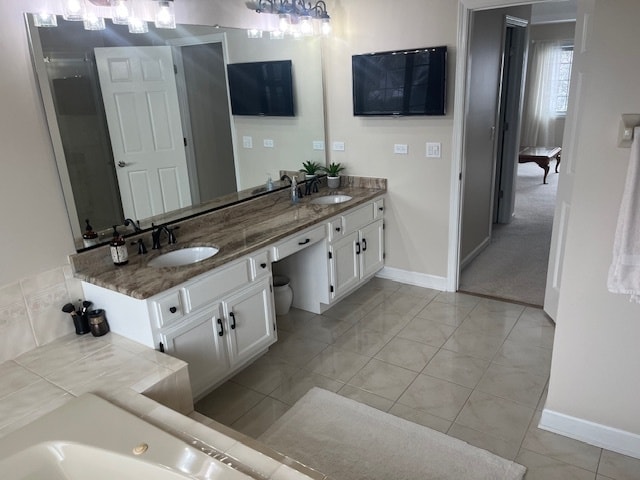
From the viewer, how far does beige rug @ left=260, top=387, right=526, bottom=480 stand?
2062 millimetres

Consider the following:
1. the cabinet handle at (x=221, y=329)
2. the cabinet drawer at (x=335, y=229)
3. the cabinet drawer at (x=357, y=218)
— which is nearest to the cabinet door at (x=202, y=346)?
the cabinet handle at (x=221, y=329)

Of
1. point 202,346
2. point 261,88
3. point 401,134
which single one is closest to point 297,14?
point 261,88

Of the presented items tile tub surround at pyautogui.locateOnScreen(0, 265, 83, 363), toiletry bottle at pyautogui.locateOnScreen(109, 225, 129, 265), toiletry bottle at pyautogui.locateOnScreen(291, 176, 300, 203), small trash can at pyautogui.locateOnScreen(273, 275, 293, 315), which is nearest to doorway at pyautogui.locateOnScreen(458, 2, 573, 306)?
toiletry bottle at pyautogui.locateOnScreen(291, 176, 300, 203)

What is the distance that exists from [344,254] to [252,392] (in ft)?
4.10

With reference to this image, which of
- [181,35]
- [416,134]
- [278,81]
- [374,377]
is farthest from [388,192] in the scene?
[181,35]

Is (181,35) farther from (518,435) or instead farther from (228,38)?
(518,435)

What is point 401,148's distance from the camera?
3721mm

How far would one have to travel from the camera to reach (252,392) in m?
2.68

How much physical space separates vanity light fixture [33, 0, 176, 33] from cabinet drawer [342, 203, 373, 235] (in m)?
1.68

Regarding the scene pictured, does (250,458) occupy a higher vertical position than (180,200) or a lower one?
lower

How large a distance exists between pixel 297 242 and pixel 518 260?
2486 millimetres

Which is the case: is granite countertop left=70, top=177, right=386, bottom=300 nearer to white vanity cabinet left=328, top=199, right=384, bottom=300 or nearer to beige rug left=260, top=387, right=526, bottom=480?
white vanity cabinet left=328, top=199, right=384, bottom=300

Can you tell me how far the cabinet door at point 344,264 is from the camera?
11.2 feet

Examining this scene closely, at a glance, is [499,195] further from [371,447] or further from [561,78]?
[561,78]
